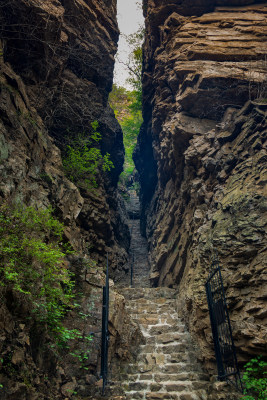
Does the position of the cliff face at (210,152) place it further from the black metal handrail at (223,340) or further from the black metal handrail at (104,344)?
the black metal handrail at (104,344)

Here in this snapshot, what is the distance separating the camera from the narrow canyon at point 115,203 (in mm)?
3916

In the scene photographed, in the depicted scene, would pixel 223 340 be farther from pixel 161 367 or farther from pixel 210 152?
pixel 210 152

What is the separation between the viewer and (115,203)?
45.4 ft

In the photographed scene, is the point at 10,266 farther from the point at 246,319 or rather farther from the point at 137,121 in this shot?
the point at 137,121

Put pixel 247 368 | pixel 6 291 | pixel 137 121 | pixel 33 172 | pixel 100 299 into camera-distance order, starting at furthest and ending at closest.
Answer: pixel 137 121 → pixel 33 172 → pixel 100 299 → pixel 247 368 → pixel 6 291

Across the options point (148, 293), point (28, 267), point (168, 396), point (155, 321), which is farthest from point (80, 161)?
point (168, 396)

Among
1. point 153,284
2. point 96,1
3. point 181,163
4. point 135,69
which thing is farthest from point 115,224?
point 135,69

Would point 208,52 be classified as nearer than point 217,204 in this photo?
No

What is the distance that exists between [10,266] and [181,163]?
8.46m

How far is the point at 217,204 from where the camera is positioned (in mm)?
7184

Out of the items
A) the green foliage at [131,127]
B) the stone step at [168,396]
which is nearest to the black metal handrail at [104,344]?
the stone step at [168,396]

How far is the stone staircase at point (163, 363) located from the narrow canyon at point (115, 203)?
3 cm

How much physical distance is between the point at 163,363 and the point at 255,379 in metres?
2.17

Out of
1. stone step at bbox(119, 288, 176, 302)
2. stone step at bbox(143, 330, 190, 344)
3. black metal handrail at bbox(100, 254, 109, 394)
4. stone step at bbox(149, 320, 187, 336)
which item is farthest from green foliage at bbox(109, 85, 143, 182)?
black metal handrail at bbox(100, 254, 109, 394)
